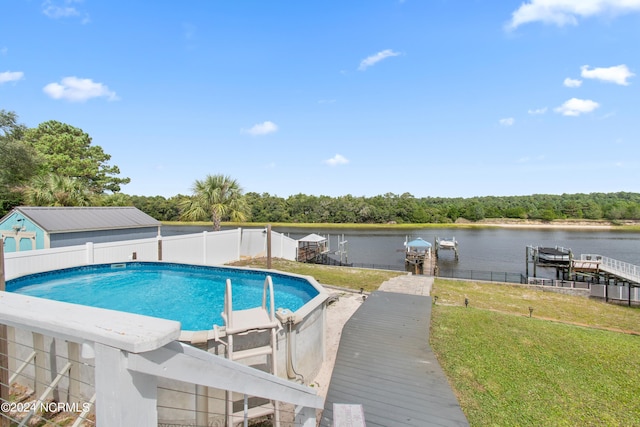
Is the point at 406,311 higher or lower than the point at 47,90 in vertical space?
lower

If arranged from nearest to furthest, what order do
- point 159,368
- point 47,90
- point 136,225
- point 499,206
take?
point 159,368 < point 136,225 < point 47,90 < point 499,206

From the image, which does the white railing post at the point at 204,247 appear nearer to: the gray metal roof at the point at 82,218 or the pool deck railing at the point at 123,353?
the gray metal roof at the point at 82,218

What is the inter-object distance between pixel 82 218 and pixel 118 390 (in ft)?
51.3

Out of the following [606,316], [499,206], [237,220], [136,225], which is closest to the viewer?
[606,316]

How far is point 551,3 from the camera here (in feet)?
38.6

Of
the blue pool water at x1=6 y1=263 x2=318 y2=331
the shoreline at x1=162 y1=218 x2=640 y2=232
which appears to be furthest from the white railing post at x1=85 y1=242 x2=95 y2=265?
the shoreline at x1=162 y1=218 x2=640 y2=232

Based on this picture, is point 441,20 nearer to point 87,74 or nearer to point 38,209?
point 38,209

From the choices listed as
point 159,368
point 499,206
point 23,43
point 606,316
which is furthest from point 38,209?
point 499,206

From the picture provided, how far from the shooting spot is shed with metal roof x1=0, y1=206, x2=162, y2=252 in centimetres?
1155

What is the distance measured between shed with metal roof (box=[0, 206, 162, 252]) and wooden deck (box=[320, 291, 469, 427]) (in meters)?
11.8

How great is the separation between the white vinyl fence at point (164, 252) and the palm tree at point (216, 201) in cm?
136

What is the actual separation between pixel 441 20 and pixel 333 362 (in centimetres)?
1520

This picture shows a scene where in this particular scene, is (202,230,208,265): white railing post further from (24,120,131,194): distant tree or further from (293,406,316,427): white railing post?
(24,120,131,194): distant tree

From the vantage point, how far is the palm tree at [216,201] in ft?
56.0
